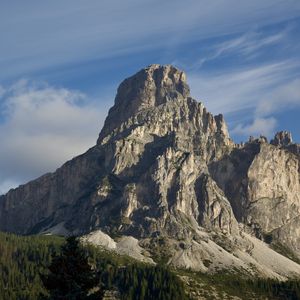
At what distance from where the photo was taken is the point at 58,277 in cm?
5450

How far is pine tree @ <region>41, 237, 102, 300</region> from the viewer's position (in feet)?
178

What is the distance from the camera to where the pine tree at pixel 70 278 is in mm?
54125

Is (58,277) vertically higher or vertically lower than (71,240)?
lower

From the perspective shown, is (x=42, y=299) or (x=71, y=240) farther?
(x=71, y=240)

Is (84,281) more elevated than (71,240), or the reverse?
(71,240)

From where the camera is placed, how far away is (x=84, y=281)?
2167 inches

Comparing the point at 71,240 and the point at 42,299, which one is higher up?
the point at 71,240

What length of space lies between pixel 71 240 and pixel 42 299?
20.4 ft

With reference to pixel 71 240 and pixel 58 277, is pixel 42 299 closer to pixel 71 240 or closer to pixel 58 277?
pixel 58 277

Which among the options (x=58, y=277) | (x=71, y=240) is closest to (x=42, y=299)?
(x=58, y=277)

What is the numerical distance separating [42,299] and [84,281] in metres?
3.98

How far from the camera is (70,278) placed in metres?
54.5

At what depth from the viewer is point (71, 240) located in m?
57.3

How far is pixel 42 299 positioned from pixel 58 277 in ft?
7.58
